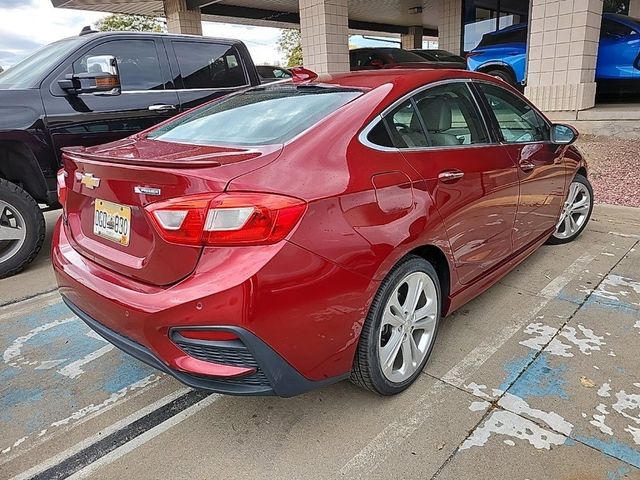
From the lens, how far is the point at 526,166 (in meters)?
3.12

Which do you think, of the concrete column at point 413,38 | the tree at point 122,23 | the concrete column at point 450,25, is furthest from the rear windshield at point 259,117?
the tree at point 122,23

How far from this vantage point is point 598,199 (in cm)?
568

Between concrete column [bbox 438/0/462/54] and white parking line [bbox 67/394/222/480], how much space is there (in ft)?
55.8

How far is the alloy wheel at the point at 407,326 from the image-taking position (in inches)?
86.9

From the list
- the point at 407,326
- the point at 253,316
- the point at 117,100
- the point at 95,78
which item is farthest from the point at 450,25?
the point at 253,316

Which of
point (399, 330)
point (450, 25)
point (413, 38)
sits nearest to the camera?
point (399, 330)

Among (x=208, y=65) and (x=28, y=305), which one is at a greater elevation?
(x=208, y=65)

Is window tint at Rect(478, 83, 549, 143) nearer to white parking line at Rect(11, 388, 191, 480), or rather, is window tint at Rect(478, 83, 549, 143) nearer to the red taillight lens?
the red taillight lens

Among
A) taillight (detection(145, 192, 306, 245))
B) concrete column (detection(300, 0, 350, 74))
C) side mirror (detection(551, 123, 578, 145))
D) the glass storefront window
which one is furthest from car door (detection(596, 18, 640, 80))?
taillight (detection(145, 192, 306, 245))

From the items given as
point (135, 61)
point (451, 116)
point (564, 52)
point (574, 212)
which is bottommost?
point (574, 212)

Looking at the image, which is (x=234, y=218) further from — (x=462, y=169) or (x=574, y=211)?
(x=574, y=211)

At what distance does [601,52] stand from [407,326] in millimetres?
8843

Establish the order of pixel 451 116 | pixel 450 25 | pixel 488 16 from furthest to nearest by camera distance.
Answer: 1. pixel 450 25
2. pixel 488 16
3. pixel 451 116

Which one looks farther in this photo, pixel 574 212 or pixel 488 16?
pixel 488 16
